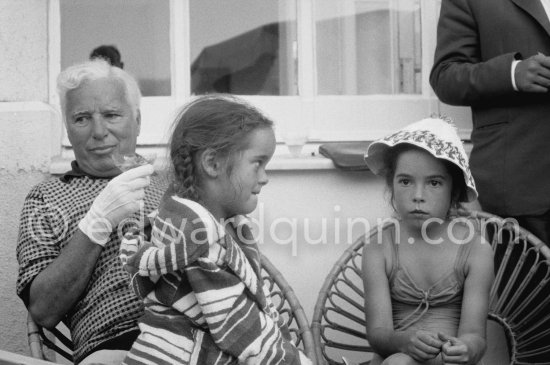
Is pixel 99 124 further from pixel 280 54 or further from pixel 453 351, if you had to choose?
pixel 453 351

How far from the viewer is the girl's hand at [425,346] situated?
2438 millimetres

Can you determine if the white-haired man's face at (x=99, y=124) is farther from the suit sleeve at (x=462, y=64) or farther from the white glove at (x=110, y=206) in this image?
the suit sleeve at (x=462, y=64)

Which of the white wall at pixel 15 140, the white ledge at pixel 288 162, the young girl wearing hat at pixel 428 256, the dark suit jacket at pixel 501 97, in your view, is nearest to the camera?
the young girl wearing hat at pixel 428 256

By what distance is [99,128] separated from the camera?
2725 millimetres

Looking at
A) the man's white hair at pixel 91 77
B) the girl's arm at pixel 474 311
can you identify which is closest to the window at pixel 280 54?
the man's white hair at pixel 91 77

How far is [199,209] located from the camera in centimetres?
212

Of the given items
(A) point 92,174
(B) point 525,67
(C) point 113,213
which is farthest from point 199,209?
(B) point 525,67

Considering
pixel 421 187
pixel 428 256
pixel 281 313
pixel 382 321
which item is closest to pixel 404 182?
pixel 421 187

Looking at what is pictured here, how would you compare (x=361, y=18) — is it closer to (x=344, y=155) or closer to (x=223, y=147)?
(x=344, y=155)

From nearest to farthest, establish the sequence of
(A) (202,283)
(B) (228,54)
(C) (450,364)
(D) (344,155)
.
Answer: (A) (202,283) < (C) (450,364) < (D) (344,155) < (B) (228,54)

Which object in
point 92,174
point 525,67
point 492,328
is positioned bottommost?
point 492,328

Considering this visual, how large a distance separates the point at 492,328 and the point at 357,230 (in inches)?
21.9

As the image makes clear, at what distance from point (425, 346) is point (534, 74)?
0.92m

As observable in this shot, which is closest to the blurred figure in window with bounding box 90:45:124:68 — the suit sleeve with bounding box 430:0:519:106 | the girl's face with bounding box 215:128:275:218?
the suit sleeve with bounding box 430:0:519:106
